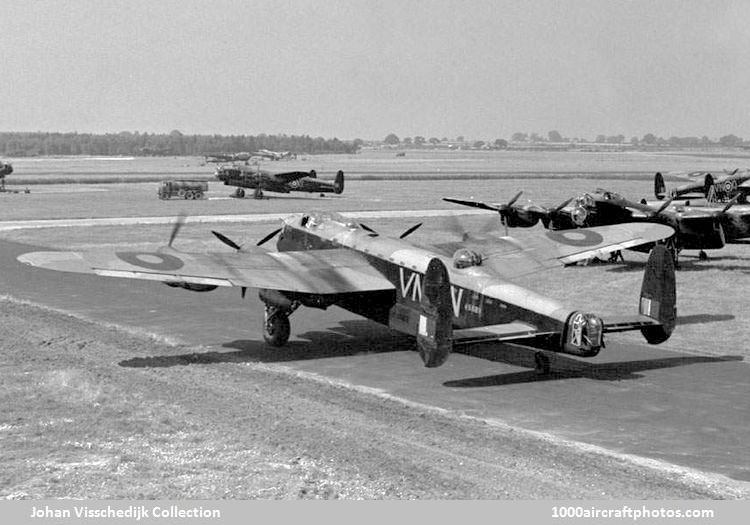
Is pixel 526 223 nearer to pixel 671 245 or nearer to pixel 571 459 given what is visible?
pixel 671 245

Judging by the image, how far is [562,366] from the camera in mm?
23375

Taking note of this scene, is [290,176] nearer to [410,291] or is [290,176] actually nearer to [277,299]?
[277,299]

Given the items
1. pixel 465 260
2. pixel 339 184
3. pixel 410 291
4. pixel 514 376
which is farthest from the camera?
pixel 339 184

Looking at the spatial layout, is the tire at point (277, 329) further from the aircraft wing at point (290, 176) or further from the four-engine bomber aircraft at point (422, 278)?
the aircraft wing at point (290, 176)

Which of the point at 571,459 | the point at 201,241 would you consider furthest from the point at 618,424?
the point at 201,241

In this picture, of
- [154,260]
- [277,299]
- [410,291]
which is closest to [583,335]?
[410,291]

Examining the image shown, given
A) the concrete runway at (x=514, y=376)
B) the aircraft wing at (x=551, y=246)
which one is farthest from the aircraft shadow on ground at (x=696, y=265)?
the concrete runway at (x=514, y=376)

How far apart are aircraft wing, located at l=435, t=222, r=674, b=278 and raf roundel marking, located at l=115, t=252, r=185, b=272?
7.82 m

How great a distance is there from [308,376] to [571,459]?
8.28m

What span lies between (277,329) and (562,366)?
7776mm

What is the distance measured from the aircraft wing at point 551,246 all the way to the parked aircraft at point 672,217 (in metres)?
8.34

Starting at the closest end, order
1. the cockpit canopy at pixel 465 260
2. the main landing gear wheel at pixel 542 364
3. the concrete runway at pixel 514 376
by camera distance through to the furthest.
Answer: the concrete runway at pixel 514 376 < the main landing gear wheel at pixel 542 364 < the cockpit canopy at pixel 465 260

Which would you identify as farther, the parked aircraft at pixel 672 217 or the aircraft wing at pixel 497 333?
the parked aircraft at pixel 672 217

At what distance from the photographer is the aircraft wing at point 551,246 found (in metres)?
27.0
